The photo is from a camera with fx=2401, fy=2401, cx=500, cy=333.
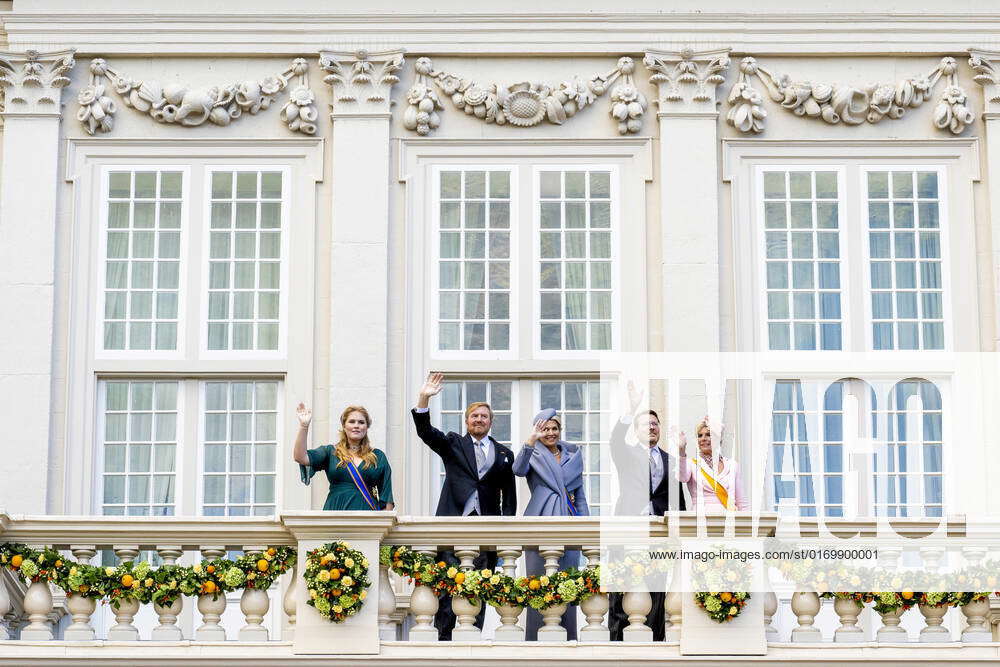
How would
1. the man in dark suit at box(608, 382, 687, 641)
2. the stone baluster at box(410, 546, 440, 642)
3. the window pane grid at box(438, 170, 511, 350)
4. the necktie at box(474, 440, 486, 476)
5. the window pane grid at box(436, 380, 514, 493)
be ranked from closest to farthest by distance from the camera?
the stone baluster at box(410, 546, 440, 642), the man in dark suit at box(608, 382, 687, 641), the necktie at box(474, 440, 486, 476), the window pane grid at box(436, 380, 514, 493), the window pane grid at box(438, 170, 511, 350)

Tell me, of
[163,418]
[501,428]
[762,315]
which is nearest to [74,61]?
[163,418]

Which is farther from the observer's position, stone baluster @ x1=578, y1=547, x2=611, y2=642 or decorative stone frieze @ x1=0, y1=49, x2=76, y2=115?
decorative stone frieze @ x1=0, y1=49, x2=76, y2=115

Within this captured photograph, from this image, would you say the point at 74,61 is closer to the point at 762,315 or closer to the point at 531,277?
the point at 531,277

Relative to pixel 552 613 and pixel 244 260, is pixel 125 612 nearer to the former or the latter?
pixel 552 613

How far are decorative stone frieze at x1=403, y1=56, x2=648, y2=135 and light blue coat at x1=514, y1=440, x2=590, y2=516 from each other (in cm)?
456

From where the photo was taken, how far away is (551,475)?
19688mm

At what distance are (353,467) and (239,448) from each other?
11.4ft

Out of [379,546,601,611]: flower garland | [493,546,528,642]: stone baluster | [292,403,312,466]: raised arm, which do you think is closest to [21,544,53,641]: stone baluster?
[292,403,312,466]: raised arm

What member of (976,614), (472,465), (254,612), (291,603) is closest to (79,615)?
(254,612)

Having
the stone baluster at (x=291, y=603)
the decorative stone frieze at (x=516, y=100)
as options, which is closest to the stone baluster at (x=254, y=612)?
the stone baluster at (x=291, y=603)

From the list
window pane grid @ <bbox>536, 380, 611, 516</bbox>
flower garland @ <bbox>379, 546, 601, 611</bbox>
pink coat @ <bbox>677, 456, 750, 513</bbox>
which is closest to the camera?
flower garland @ <bbox>379, 546, 601, 611</bbox>

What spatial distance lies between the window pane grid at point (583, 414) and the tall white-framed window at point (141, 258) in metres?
3.60

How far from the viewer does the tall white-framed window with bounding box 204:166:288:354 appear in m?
22.8

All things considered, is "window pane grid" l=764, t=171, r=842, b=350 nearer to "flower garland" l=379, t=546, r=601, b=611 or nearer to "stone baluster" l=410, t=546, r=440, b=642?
"flower garland" l=379, t=546, r=601, b=611
